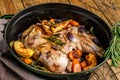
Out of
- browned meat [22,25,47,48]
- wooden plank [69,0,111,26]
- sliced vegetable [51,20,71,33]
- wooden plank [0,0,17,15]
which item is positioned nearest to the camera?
browned meat [22,25,47,48]

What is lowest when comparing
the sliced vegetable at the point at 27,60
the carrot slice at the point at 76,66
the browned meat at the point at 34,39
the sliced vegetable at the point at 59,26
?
the carrot slice at the point at 76,66

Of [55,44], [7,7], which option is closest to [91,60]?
[55,44]

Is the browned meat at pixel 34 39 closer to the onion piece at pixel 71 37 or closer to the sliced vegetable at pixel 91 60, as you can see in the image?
the onion piece at pixel 71 37

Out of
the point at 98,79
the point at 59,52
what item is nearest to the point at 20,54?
the point at 59,52

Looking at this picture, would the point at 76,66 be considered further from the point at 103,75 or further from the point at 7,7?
the point at 7,7

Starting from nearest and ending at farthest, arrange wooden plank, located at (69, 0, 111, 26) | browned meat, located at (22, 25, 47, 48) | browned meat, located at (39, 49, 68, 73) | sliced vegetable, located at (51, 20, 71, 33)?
browned meat, located at (39, 49, 68, 73)
browned meat, located at (22, 25, 47, 48)
sliced vegetable, located at (51, 20, 71, 33)
wooden plank, located at (69, 0, 111, 26)

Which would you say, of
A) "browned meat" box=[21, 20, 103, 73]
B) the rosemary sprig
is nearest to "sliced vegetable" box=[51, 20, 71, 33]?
"browned meat" box=[21, 20, 103, 73]

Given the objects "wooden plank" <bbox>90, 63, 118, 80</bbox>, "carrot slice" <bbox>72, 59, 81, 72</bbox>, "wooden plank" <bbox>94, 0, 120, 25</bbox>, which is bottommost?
"wooden plank" <bbox>90, 63, 118, 80</bbox>

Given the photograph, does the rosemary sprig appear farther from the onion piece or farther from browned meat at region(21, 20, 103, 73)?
the onion piece

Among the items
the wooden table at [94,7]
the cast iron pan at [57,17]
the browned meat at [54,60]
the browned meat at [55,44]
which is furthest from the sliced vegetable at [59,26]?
the wooden table at [94,7]
